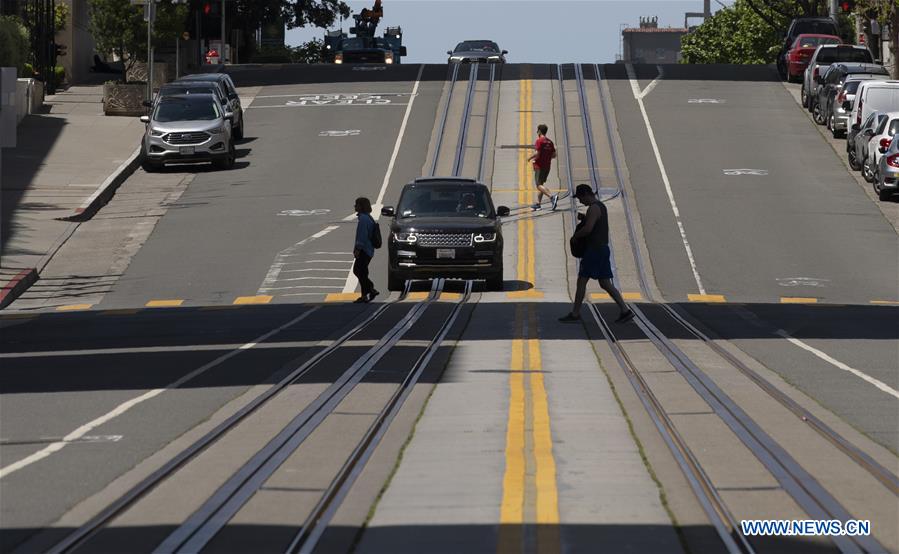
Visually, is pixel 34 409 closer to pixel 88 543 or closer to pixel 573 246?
pixel 88 543

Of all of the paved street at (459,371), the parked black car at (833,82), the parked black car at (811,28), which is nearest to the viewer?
the paved street at (459,371)

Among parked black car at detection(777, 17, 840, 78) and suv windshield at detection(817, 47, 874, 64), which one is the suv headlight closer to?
suv windshield at detection(817, 47, 874, 64)

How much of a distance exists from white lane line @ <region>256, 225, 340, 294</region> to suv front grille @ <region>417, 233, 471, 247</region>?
316 centimetres

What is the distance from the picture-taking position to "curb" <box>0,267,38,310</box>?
2775 centimetres

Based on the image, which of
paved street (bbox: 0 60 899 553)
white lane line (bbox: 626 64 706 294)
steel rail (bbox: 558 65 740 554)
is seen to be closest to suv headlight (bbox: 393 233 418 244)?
paved street (bbox: 0 60 899 553)

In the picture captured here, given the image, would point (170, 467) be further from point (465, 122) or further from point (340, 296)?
point (465, 122)

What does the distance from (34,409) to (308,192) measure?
86.8 feet

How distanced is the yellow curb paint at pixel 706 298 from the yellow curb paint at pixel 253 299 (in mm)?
6846

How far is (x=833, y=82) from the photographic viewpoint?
160 ft

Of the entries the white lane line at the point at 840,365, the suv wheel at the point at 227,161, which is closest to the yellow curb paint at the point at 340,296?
the white lane line at the point at 840,365

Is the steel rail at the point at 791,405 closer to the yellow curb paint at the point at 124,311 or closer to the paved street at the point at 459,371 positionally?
the paved street at the point at 459,371

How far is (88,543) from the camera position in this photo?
28.9 feet

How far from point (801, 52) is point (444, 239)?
119 ft

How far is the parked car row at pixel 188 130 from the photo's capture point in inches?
1753
